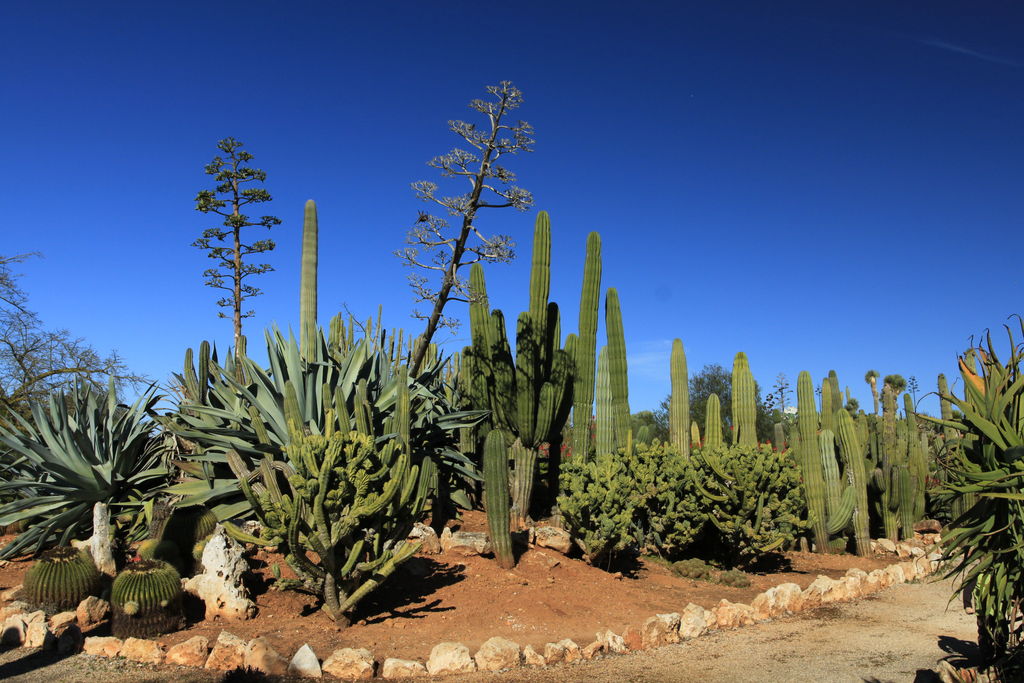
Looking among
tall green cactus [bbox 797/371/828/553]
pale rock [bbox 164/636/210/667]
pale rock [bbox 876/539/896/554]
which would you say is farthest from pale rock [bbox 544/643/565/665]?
pale rock [bbox 876/539/896/554]

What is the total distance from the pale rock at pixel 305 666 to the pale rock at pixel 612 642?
239 centimetres

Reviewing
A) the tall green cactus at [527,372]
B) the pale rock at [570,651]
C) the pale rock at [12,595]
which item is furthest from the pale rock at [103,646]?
the tall green cactus at [527,372]

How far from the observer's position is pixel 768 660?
20.4ft

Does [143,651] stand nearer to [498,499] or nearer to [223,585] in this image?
[223,585]

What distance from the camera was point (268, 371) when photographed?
8836mm

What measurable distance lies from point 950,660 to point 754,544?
195 inches

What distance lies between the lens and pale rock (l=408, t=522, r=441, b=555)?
28.0 feet

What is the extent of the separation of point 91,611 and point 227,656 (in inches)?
80.9

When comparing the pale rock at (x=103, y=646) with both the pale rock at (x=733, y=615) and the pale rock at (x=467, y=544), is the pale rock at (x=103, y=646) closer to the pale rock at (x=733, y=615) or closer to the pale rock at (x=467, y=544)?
the pale rock at (x=467, y=544)

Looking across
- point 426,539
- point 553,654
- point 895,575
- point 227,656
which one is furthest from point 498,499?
point 895,575

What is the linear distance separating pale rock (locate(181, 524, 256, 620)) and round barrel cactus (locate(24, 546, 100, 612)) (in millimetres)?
1152

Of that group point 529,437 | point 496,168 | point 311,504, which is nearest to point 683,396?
point 529,437

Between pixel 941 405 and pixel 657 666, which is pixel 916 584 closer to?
pixel 657 666

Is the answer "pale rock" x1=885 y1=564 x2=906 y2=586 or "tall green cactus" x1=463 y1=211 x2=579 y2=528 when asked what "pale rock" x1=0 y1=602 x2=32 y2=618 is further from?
"pale rock" x1=885 y1=564 x2=906 y2=586
